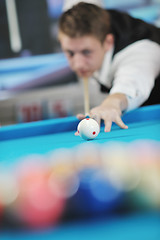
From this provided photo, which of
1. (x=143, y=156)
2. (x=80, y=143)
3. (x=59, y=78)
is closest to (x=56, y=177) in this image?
(x=143, y=156)

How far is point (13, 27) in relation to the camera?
3.35 meters

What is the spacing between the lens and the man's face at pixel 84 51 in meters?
1.61

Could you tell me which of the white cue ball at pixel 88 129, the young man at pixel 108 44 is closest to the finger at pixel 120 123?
the white cue ball at pixel 88 129

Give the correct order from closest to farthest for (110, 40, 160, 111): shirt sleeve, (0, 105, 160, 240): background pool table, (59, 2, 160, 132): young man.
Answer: (0, 105, 160, 240): background pool table, (110, 40, 160, 111): shirt sleeve, (59, 2, 160, 132): young man

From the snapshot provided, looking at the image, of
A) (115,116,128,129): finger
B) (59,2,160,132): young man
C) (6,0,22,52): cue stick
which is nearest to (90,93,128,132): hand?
(115,116,128,129): finger

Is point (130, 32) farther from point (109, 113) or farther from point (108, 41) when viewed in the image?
point (109, 113)

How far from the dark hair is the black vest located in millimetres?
65

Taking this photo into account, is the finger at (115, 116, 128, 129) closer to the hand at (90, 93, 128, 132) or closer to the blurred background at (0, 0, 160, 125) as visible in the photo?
the hand at (90, 93, 128, 132)

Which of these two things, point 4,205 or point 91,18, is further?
point 91,18

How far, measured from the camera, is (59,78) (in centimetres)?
349

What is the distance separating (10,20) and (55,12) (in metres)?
0.53

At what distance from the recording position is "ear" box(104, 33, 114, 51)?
5.51 ft

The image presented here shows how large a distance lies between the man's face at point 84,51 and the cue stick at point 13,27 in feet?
6.02

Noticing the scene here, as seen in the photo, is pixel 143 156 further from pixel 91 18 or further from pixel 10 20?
pixel 10 20
